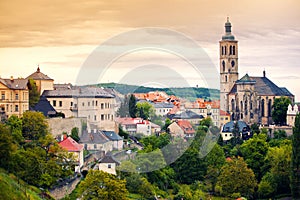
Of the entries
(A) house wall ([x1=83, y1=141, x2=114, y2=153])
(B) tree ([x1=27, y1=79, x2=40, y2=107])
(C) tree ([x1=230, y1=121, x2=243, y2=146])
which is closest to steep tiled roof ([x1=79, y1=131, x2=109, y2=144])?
(A) house wall ([x1=83, y1=141, x2=114, y2=153])

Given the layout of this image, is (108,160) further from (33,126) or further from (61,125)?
(61,125)

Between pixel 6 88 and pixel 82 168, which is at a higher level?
pixel 6 88

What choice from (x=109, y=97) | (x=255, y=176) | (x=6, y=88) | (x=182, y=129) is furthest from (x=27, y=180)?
(x=182, y=129)

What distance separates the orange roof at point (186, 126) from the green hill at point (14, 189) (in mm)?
29437

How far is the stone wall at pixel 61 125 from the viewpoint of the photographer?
145 feet

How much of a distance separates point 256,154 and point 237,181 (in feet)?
20.8

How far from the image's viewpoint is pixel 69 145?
4056cm

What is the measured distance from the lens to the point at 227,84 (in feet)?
264

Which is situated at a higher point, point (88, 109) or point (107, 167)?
point (88, 109)

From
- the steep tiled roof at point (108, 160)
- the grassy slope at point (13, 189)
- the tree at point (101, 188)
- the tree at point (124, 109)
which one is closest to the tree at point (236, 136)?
the tree at point (124, 109)

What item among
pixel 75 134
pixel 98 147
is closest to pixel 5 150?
pixel 75 134

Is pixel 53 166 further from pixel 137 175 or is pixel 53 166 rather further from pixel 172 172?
pixel 172 172

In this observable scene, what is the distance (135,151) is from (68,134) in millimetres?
4469

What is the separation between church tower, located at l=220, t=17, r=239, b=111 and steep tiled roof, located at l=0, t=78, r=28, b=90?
38010 millimetres
